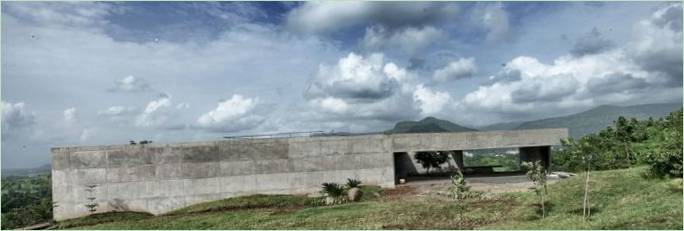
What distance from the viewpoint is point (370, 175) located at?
31797 mm

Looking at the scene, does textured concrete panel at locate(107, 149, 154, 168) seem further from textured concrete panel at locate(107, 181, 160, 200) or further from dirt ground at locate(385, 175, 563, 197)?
dirt ground at locate(385, 175, 563, 197)

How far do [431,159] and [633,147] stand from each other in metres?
13.9

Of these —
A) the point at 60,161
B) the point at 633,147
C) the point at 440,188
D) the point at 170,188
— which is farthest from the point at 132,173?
the point at 633,147

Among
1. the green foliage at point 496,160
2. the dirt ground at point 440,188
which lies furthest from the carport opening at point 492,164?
the dirt ground at point 440,188

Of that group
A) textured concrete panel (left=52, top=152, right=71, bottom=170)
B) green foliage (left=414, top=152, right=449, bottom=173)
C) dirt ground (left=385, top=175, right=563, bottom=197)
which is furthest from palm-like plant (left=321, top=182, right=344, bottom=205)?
green foliage (left=414, top=152, right=449, bottom=173)

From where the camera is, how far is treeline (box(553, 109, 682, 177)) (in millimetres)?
19672

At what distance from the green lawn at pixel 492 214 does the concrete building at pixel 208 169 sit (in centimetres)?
238

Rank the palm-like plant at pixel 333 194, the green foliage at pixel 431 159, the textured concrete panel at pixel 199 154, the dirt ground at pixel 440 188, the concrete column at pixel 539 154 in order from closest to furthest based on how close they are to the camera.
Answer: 1. the dirt ground at pixel 440 188
2. the palm-like plant at pixel 333 194
3. the textured concrete panel at pixel 199 154
4. the concrete column at pixel 539 154
5. the green foliage at pixel 431 159

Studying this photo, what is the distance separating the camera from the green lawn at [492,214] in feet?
50.6

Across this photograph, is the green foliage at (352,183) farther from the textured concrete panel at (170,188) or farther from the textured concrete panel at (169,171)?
the textured concrete panel at (169,171)

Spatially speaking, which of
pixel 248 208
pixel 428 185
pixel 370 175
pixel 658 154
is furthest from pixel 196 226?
pixel 658 154

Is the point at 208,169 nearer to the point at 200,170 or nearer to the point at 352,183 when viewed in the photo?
the point at 200,170

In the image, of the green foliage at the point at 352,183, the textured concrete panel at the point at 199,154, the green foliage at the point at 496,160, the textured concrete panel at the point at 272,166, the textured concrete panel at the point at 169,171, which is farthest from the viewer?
the green foliage at the point at 496,160

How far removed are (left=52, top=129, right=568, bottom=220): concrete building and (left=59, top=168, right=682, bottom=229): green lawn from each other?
238 cm
